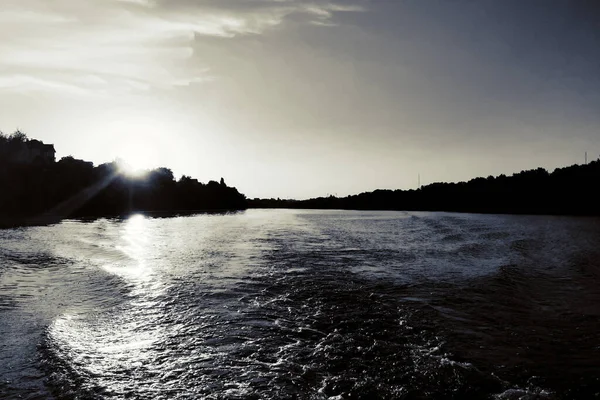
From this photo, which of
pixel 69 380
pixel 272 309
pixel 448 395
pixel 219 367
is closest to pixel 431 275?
pixel 272 309

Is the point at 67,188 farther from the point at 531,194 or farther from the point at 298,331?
the point at 531,194

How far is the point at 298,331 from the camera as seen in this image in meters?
10.1

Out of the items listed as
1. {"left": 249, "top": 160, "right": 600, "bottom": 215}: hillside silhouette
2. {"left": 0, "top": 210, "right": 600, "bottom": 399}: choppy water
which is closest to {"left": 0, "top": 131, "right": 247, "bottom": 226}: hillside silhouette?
{"left": 0, "top": 210, "right": 600, "bottom": 399}: choppy water

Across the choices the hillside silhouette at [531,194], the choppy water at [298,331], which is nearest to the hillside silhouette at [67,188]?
the choppy water at [298,331]

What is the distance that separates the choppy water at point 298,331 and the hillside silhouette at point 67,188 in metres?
50.5

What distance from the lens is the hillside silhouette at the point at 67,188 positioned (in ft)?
257

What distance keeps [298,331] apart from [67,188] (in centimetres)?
10537

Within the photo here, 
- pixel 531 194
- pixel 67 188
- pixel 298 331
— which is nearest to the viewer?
pixel 298 331

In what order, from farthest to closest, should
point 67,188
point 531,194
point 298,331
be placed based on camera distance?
point 531,194, point 67,188, point 298,331

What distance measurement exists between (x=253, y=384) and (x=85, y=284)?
40.7 feet

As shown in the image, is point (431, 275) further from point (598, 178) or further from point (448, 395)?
point (598, 178)

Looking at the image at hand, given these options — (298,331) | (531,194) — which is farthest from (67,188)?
(531,194)

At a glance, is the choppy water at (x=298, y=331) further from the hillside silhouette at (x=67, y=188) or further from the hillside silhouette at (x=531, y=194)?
the hillside silhouette at (x=531, y=194)

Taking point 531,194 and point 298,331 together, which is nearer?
point 298,331
